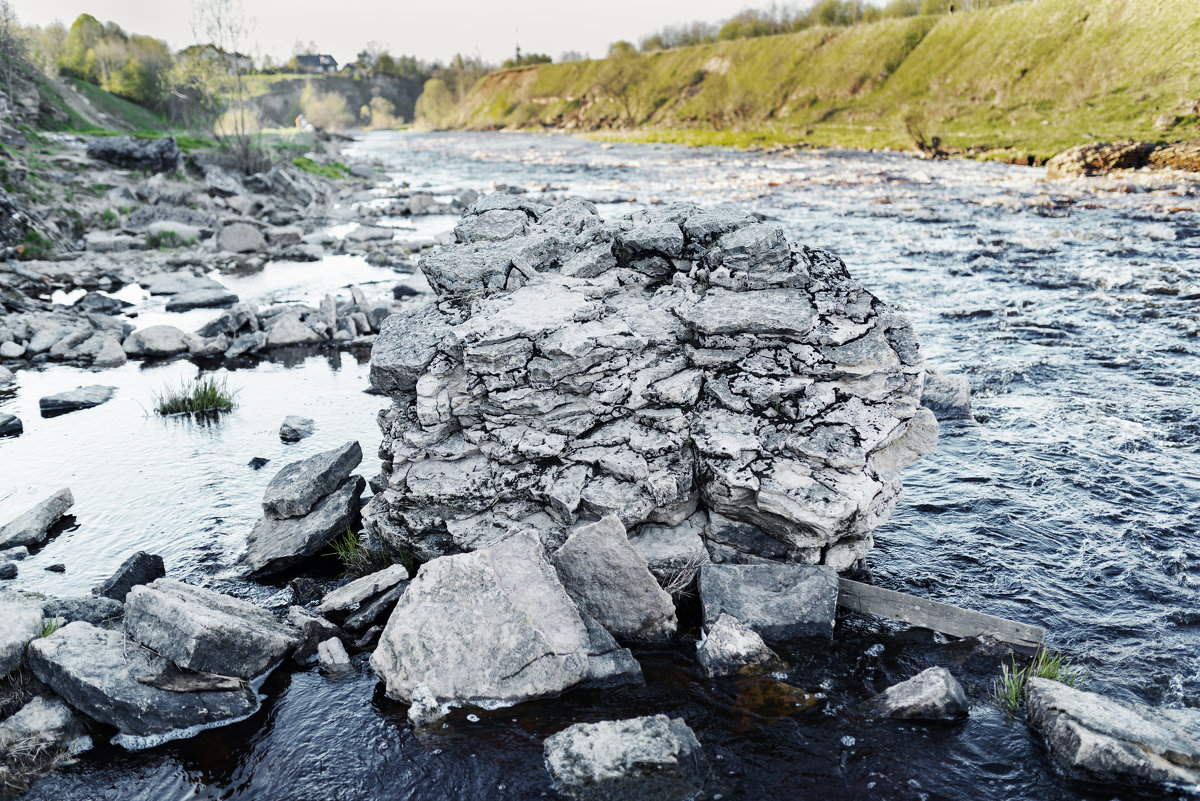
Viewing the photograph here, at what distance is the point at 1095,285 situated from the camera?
741 inches

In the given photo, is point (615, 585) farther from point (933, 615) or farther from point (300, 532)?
point (300, 532)

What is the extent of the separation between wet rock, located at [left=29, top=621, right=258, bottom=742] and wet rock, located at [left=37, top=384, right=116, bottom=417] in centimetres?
963

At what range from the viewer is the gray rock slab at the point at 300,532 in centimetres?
898

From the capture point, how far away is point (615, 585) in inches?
289

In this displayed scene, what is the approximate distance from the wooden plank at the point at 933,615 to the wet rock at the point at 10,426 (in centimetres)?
1445

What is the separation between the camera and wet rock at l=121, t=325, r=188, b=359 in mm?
17453

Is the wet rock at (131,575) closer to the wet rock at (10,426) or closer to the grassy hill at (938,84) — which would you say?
the wet rock at (10,426)

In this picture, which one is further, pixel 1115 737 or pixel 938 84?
pixel 938 84

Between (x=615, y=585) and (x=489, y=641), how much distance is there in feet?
4.57

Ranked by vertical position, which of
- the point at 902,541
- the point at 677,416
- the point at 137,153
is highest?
the point at 137,153

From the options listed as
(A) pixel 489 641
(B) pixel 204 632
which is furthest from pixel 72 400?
(A) pixel 489 641

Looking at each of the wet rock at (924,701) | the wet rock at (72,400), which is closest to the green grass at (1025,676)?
the wet rock at (924,701)

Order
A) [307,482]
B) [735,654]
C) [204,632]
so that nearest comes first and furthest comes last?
[204,632]
[735,654]
[307,482]

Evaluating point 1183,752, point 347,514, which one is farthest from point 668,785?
point 347,514
